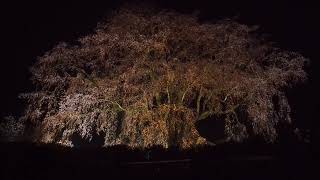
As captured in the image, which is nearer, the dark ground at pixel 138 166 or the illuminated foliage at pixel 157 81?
the dark ground at pixel 138 166

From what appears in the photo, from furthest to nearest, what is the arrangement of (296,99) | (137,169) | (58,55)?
(296,99) < (58,55) < (137,169)

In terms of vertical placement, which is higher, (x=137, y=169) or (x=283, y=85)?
(x=283, y=85)

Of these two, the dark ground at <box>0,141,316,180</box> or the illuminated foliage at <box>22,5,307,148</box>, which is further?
the illuminated foliage at <box>22,5,307,148</box>

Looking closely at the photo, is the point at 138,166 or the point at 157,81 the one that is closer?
the point at 138,166

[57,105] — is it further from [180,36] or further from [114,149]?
[180,36]

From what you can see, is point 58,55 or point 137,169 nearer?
point 137,169

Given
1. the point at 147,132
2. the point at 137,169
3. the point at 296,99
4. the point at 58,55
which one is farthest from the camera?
the point at 296,99

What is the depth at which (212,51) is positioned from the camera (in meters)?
14.1

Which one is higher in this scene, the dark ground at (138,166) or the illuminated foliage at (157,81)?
the illuminated foliage at (157,81)

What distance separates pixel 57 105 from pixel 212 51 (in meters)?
4.87

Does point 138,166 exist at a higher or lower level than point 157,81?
lower

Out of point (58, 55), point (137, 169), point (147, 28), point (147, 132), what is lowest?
point (137, 169)

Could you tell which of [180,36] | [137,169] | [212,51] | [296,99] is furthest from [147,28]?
[296,99]

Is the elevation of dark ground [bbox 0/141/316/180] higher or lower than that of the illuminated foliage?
lower
